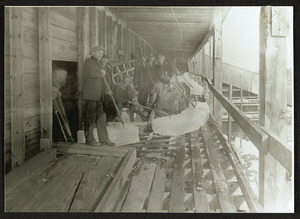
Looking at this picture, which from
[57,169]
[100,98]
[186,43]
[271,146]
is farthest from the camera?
[186,43]

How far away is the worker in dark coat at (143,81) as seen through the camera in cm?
221

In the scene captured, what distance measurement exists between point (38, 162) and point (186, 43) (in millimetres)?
1832


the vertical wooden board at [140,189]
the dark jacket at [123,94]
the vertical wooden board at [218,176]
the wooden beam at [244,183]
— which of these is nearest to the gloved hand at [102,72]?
the dark jacket at [123,94]

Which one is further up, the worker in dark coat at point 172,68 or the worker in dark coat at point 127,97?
the worker in dark coat at point 172,68

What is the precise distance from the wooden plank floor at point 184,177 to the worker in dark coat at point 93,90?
429 mm

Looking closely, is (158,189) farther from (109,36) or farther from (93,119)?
(109,36)

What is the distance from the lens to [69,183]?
186 cm

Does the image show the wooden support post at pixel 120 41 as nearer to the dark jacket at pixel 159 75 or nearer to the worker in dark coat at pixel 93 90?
the worker in dark coat at pixel 93 90

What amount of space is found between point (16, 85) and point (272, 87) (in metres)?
1.65

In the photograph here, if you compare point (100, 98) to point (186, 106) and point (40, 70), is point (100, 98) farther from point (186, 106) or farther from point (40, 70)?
point (186, 106)

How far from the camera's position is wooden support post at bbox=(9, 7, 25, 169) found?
1865 millimetres

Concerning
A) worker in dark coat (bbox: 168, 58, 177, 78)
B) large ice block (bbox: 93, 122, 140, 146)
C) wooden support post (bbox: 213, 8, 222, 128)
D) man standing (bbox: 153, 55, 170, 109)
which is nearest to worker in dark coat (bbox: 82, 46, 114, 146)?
large ice block (bbox: 93, 122, 140, 146)

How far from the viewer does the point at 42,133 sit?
2.27m

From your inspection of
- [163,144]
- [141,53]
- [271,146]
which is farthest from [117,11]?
[271,146]
